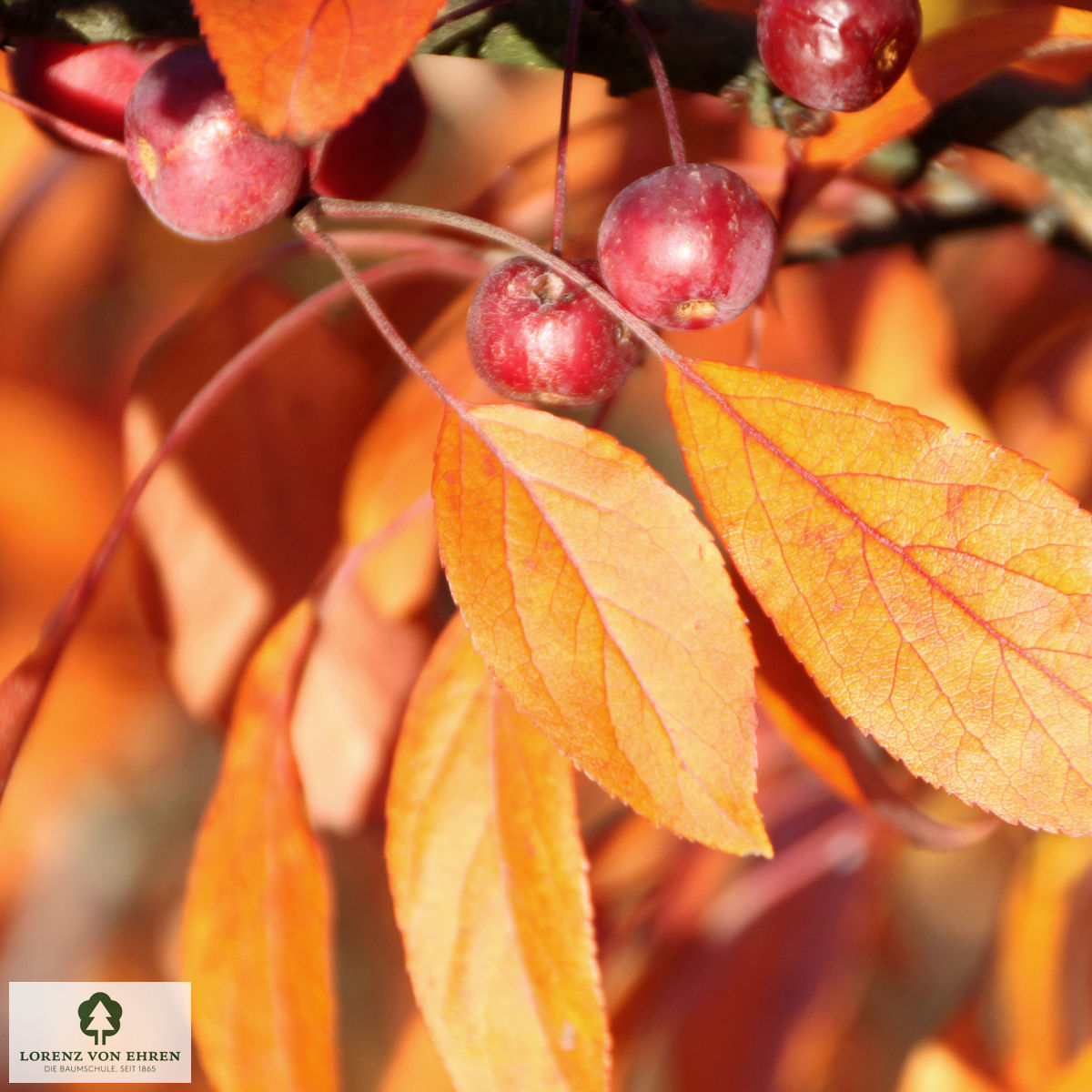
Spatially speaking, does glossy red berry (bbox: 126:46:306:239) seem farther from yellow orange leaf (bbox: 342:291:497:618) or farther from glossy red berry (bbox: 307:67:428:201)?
yellow orange leaf (bbox: 342:291:497:618)


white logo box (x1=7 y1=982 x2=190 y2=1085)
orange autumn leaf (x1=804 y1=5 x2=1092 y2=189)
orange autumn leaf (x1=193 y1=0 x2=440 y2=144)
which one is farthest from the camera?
white logo box (x1=7 y1=982 x2=190 y2=1085)

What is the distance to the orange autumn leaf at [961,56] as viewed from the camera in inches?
14.9

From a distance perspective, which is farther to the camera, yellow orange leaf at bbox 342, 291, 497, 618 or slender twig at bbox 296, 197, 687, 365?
yellow orange leaf at bbox 342, 291, 497, 618

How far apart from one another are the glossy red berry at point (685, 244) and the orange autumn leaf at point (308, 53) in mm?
96

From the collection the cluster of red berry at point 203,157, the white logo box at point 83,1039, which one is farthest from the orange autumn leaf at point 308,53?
the white logo box at point 83,1039

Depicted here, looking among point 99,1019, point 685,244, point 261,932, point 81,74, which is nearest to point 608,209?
point 685,244

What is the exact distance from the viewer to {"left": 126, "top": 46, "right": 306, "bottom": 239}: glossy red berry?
34cm

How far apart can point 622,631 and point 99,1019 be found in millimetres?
684

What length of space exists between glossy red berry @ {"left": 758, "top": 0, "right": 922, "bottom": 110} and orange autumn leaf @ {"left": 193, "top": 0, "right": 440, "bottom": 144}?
141 mm

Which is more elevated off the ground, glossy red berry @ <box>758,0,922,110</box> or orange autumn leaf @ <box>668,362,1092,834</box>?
glossy red berry @ <box>758,0,922,110</box>

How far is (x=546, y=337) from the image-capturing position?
36cm

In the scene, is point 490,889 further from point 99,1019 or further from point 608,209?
point 99,1019

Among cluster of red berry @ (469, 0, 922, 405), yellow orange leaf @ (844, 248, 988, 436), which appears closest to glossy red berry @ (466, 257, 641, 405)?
cluster of red berry @ (469, 0, 922, 405)

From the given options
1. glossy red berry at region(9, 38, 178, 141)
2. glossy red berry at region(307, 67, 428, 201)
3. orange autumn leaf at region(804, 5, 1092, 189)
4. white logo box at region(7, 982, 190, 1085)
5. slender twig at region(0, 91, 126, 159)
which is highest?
glossy red berry at region(9, 38, 178, 141)
